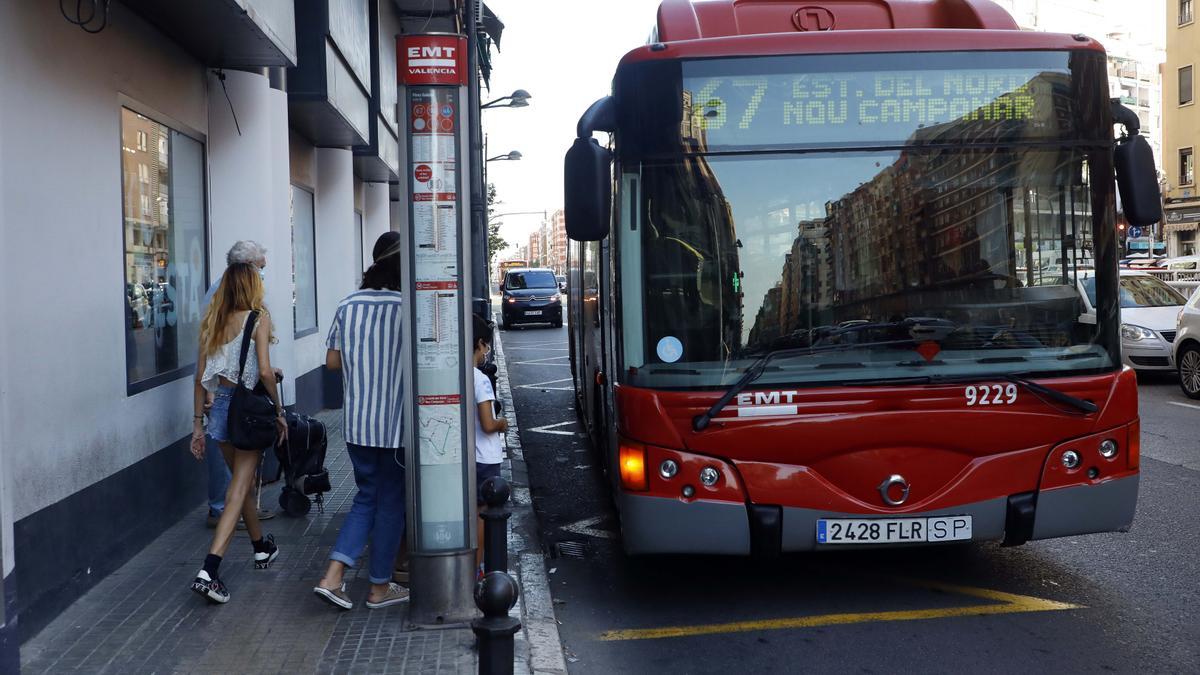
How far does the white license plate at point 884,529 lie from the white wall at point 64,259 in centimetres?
345

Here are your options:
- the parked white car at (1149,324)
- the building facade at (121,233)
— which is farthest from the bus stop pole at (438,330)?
the parked white car at (1149,324)

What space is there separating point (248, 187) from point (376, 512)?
4408mm

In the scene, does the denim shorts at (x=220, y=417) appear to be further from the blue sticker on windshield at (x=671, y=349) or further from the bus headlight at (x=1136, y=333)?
the bus headlight at (x=1136, y=333)

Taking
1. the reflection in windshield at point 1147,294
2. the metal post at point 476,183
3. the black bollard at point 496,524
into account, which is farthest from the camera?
the reflection in windshield at point 1147,294

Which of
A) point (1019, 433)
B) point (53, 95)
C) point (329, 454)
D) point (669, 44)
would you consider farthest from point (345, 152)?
point (1019, 433)

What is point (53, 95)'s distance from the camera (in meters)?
5.87

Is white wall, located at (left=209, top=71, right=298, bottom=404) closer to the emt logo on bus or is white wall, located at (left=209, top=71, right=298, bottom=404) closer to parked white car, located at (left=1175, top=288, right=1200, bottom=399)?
the emt logo on bus

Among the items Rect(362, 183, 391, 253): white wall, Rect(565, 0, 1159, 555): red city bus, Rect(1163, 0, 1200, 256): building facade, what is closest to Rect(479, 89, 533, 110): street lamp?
Rect(362, 183, 391, 253): white wall

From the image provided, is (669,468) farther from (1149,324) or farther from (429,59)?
(1149,324)

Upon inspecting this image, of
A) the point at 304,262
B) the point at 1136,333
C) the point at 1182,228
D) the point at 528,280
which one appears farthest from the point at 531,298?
the point at 1182,228

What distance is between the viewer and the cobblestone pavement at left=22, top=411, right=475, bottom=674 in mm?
→ 4793

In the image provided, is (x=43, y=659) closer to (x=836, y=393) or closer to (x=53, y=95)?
(x=53, y=95)

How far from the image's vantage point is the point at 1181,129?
4850cm

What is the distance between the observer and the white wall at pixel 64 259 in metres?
5.29
